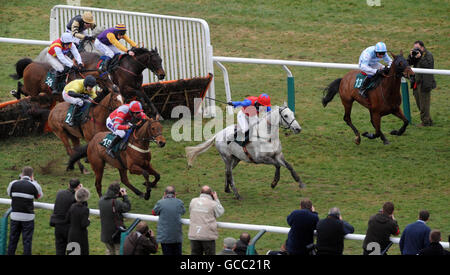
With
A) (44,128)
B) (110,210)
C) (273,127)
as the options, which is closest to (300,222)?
(110,210)

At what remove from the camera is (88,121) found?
Answer: 16.1m

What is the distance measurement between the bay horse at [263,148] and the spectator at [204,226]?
9.98 ft

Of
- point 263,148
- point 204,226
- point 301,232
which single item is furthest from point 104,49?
point 301,232

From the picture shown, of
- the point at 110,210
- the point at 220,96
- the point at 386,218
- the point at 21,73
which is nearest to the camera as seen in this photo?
the point at 386,218

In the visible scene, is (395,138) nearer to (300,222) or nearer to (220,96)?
(220,96)

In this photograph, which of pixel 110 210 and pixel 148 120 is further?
pixel 148 120

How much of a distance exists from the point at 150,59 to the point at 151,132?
3.27 metres

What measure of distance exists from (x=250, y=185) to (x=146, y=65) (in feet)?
10.8

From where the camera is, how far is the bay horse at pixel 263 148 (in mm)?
14938

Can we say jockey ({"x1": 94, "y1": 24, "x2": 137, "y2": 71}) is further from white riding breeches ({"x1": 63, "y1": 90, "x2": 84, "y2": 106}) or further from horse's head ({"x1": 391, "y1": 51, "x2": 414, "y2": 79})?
horse's head ({"x1": 391, "y1": 51, "x2": 414, "y2": 79})

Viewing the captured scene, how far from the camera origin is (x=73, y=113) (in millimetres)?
16141

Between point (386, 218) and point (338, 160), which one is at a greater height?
point (386, 218)

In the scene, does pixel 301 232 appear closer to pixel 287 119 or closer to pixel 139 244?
pixel 139 244

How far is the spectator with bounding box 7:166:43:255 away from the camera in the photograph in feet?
40.6
